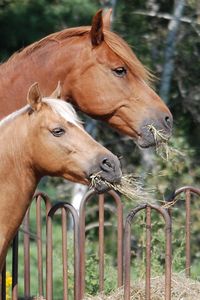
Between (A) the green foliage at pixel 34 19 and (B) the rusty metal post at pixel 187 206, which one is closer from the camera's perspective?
(B) the rusty metal post at pixel 187 206

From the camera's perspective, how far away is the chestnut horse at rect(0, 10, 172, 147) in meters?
5.57

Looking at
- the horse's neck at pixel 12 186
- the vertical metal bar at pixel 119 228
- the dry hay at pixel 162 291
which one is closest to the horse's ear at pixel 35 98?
the horse's neck at pixel 12 186

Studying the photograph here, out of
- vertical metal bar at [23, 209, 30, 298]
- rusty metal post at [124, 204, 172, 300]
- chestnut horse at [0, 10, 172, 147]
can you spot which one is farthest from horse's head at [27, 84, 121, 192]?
chestnut horse at [0, 10, 172, 147]

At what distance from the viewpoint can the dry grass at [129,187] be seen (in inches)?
186

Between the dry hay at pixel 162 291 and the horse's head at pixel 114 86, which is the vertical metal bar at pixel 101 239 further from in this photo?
the horse's head at pixel 114 86

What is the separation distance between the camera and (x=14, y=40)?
32.4ft

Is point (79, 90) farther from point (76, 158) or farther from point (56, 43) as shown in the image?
point (76, 158)

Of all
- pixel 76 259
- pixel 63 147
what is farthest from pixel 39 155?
pixel 76 259

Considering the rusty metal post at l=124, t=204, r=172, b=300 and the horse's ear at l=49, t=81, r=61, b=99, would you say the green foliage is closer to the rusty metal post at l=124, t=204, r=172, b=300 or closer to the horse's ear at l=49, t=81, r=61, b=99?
the horse's ear at l=49, t=81, r=61, b=99

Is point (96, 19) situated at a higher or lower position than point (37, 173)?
higher

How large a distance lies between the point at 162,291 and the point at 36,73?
1.37 meters

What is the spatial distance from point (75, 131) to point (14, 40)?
5.19 meters

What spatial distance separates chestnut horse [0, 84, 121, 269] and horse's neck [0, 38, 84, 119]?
0.64 m

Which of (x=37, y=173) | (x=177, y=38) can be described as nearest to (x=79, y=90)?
(x=37, y=173)
